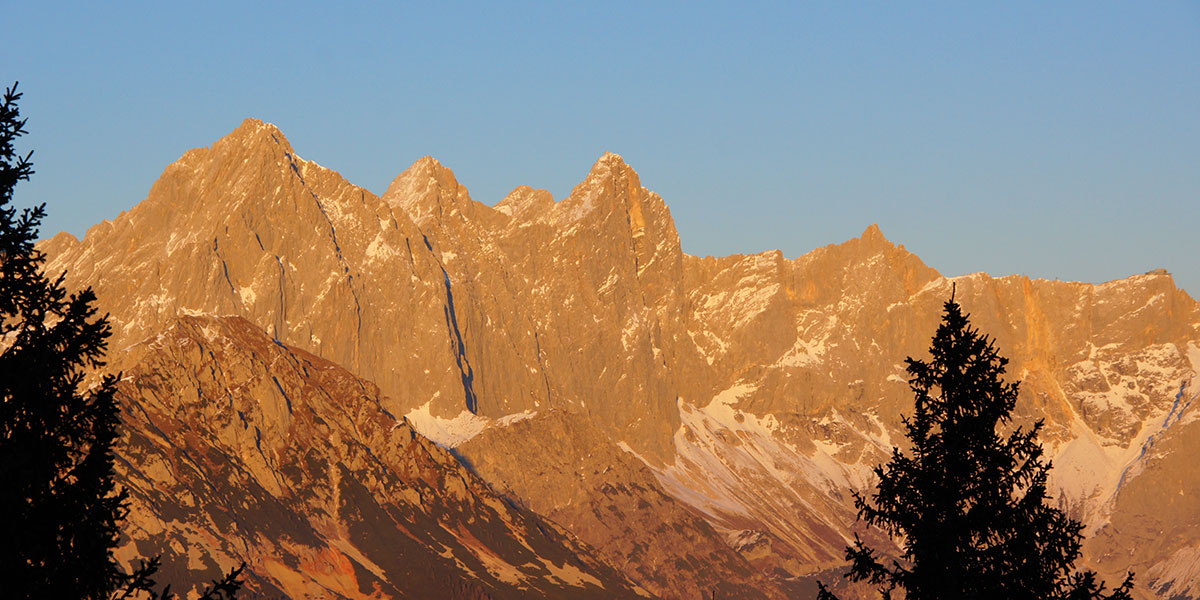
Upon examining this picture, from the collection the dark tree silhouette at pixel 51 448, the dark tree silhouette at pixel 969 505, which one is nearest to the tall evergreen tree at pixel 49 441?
the dark tree silhouette at pixel 51 448

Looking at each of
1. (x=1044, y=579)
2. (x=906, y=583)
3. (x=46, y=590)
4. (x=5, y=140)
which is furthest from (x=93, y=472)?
(x=1044, y=579)

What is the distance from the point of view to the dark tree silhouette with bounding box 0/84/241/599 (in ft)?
105

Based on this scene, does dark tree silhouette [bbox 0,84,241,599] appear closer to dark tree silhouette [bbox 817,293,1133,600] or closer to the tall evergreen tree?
the tall evergreen tree

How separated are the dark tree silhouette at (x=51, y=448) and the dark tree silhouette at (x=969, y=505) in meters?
15.1

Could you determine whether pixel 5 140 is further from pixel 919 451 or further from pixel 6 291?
pixel 919 451

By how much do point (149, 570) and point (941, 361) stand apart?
60.2ft

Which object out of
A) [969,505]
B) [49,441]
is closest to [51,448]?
[49,441]

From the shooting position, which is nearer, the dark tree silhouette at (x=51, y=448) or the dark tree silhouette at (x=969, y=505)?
the dark tree silhouette at (x=51, y=448)

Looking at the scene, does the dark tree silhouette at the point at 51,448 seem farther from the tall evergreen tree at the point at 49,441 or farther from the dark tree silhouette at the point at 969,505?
the dark tree silhouette at the point at 969,505

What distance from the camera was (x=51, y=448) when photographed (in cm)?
3250

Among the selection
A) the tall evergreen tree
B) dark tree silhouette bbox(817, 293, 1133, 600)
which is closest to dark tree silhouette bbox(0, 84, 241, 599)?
the tall evergreen tree

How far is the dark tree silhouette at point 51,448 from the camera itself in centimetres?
3200

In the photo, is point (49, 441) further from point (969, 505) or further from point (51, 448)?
point (969, 505)

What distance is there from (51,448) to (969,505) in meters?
20.1
